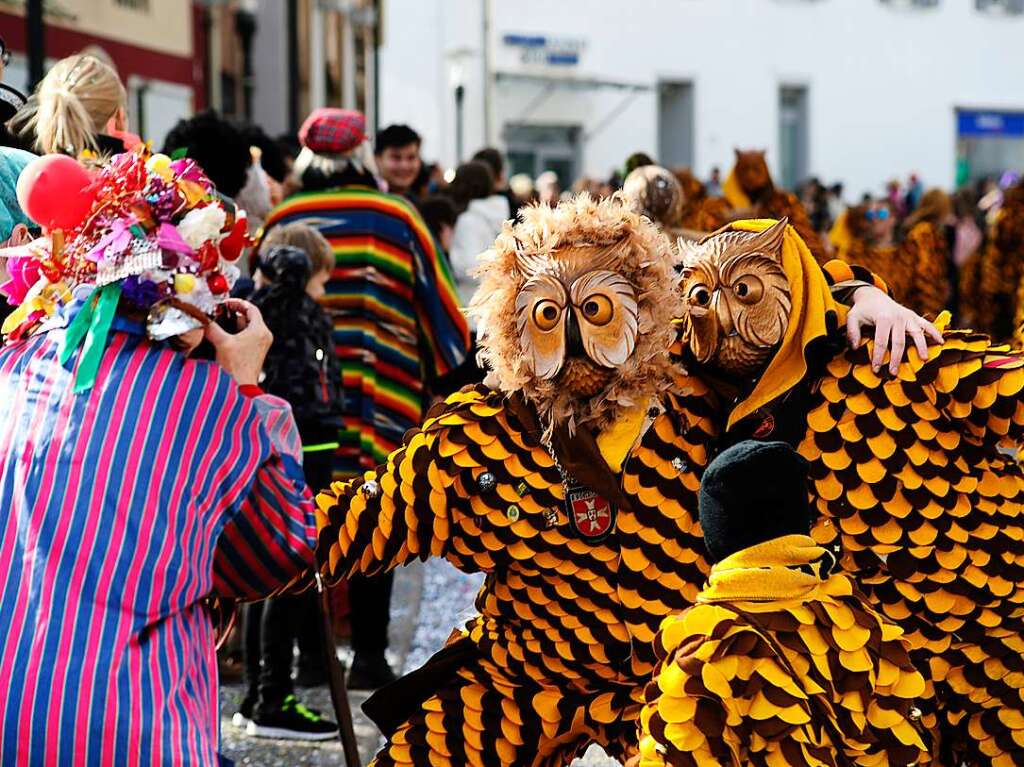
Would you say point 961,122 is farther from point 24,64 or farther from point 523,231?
point 523,231

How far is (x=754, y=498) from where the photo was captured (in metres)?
2.54

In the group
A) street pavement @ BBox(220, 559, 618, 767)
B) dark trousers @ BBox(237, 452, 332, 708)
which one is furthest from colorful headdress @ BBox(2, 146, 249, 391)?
dark trousers @ BBox(237, 452, 332, 708)

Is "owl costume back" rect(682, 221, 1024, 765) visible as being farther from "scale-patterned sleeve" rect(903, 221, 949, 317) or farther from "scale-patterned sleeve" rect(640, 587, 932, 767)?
"scale-patterned sleeve" rect(903, 221, 949, 317)

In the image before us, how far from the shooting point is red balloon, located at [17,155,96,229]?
8.79 ft

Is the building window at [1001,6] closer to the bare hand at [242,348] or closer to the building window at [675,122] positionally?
the building window at [675,122]

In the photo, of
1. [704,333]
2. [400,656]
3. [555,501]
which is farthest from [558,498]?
[400,656]

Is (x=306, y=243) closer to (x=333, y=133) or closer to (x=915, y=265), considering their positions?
(x=333, y=133)

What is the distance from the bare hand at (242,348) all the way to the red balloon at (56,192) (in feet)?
0.92

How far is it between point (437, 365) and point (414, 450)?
2717 millimetres

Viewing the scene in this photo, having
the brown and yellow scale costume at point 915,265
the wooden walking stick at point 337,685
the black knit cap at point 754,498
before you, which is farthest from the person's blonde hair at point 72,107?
the brown and yellow scale costume at point 915,265

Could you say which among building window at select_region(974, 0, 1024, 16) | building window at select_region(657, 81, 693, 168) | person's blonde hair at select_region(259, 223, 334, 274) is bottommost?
person's blonde hair at select_region(259, 223, 334, 274)

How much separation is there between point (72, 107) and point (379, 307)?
1.77 meters

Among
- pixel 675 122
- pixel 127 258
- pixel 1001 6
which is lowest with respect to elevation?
→ pixel 127 258

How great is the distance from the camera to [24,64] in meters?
13.6
